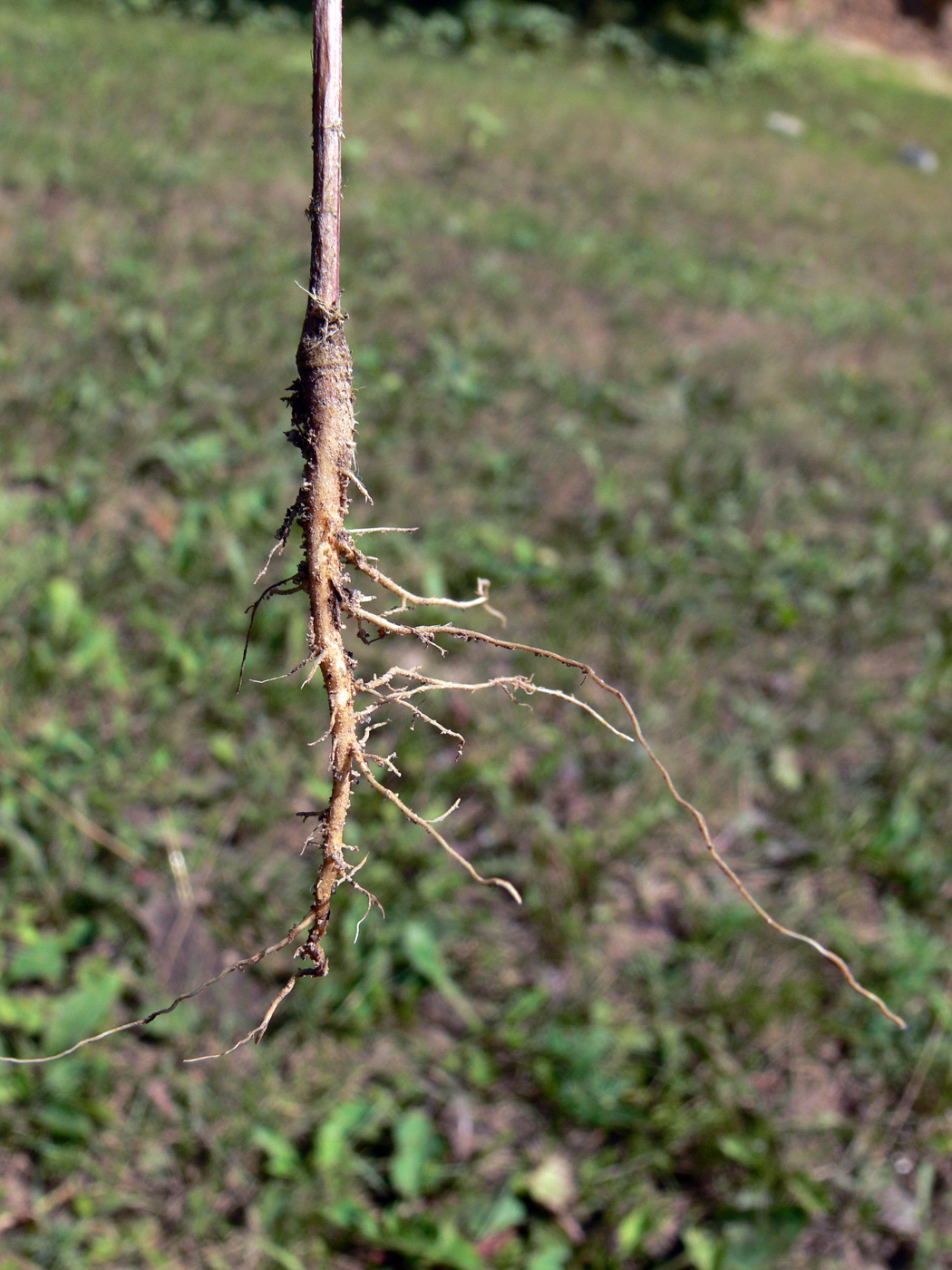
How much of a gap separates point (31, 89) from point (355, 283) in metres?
2.83

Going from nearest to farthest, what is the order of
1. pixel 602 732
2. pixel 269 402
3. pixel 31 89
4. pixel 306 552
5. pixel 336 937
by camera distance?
pixel 306 552
pixel 336 937
pixel 602 732
pixel 269 402
pixel 31 89

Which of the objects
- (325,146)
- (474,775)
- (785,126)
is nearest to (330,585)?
(325,146)

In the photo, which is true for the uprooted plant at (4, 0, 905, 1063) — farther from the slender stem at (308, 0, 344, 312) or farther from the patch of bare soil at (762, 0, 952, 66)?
the patch of bare soil at (762, 0, 952, 66)

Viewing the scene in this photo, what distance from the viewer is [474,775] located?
218 centimetres

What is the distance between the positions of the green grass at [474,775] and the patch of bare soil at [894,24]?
16876mm

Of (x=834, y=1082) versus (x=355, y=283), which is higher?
(x=355, y=283)

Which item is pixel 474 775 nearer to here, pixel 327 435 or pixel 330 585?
pixel 330 585

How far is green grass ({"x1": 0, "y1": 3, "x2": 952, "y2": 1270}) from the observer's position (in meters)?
1.57

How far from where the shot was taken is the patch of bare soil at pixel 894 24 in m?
17.5

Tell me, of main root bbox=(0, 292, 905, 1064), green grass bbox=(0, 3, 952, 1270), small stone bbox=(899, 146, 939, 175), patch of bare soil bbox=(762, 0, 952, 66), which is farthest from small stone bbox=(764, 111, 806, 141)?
main root bbox=(0, 292, 905, 1064)

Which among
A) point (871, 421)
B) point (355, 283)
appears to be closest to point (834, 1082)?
point (871, 421)

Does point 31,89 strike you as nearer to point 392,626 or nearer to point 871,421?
point 871,421

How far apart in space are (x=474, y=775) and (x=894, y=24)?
69.4 feet

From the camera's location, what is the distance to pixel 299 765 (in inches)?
83.3
